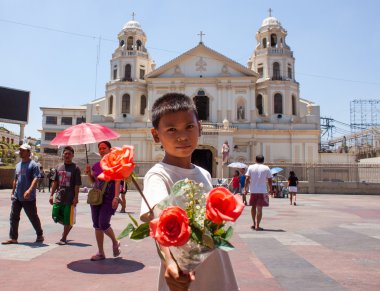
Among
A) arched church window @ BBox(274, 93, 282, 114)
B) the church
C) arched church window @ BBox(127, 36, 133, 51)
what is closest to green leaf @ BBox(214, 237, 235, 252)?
the church

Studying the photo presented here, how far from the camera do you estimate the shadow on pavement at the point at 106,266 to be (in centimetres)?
479

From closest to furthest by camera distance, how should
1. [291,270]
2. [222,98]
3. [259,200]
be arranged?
[291,270]
[259,200]
[222,98]

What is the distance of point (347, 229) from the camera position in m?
8.83

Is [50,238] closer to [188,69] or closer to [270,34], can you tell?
[188,69]

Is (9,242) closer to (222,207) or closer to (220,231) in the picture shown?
(220,231)

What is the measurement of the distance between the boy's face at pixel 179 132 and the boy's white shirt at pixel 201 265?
123 millimetres

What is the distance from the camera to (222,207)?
5.36ft

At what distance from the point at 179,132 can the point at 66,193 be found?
5.17 m

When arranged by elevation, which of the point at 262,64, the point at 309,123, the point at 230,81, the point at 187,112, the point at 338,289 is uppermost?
the point at 262,64

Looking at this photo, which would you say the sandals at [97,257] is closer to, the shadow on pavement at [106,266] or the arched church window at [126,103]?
the shadow on pavement at [106,266]

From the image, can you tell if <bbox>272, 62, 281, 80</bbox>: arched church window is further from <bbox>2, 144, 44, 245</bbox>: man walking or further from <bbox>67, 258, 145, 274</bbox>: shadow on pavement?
<bbox>67, 258, 145, 274</bbox>: shadow on pavement

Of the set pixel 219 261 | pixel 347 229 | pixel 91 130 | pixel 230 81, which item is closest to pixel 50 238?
pixel 91 130

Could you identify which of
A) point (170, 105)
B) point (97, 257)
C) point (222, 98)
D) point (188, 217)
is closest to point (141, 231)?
point (188, 217)

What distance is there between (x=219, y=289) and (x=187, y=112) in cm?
97
